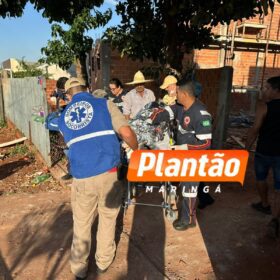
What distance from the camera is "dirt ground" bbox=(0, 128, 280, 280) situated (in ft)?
10.1

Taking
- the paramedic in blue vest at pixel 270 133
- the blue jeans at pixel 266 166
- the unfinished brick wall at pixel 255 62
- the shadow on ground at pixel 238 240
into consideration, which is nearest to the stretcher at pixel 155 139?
the shadow on ground at pixel 238 240

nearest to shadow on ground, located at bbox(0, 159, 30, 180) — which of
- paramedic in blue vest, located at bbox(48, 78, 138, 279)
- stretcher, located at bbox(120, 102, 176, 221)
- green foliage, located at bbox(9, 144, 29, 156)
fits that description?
green foliage, located at bbox(9, 144, 29, 156)

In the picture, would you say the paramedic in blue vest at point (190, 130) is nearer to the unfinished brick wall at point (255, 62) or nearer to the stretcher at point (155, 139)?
the stretcher at point (155, 139)

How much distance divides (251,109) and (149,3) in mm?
8363

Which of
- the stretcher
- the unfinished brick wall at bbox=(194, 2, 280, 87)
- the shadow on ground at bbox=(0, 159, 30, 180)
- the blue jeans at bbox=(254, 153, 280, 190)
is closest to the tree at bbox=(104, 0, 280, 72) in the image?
the stretcher

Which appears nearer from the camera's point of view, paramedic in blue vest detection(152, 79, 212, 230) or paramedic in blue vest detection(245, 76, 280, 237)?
paramedic in blue vest detection(152, 79, 212, 230)

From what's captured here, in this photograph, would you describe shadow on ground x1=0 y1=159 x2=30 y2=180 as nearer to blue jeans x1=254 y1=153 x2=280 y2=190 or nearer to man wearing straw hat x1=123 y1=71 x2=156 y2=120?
man wearing straw hat x1=123 y1=71 x2=156 y2=120

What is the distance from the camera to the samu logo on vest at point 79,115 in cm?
270

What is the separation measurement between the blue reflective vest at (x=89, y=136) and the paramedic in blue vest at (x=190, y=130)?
117 cm

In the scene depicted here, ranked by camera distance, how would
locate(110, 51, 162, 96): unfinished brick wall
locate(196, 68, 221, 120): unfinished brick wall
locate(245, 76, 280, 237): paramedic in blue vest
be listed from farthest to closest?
locate(110, 51, 162, 96): unfinished brick wall
locate(196, 68, 221, 120): unfinished brick wall
locate(245, 76, 280, 237): paramedic in blue vest

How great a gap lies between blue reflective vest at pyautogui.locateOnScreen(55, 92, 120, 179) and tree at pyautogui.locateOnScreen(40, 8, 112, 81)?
5416 millimetres

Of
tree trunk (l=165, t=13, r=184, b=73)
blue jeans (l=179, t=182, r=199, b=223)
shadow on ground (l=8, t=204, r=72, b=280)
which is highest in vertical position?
tree trunk (l=165, t=13, r=184, b=73)

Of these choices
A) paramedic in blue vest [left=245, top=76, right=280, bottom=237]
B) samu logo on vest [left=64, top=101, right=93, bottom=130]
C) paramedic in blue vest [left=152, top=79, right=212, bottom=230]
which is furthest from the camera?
paramedic in blue vest [left=245, top=76, right=280, bottom=237]

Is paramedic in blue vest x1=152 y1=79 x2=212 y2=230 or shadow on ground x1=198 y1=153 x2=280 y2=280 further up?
paramedic in blue vest x1=152 y1=79 x2=212 y2=230
